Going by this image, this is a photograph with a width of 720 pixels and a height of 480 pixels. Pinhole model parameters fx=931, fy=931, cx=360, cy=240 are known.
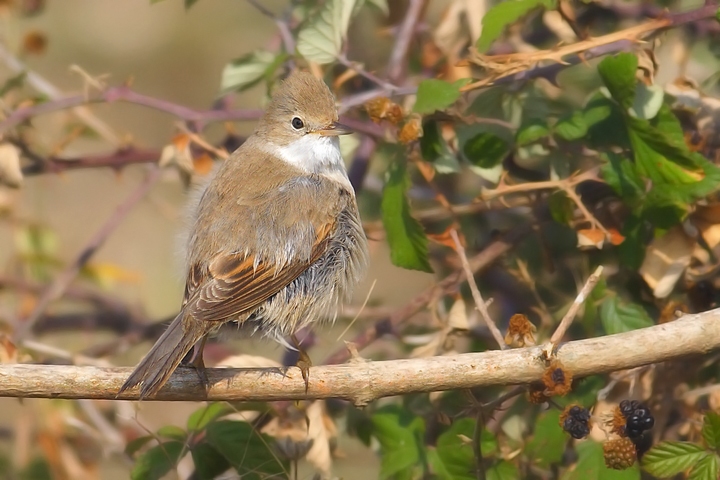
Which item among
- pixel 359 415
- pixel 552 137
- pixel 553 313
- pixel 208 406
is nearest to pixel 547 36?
pixel 552 137

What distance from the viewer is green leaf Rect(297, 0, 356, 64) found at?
3.77 m

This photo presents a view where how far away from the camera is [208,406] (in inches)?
134

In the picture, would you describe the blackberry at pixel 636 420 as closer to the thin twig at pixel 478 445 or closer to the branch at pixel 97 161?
the thin twig at pixel 478 445

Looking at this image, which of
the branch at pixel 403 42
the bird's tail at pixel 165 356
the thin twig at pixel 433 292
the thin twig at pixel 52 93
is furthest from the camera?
the thin twig at pixel 52 93

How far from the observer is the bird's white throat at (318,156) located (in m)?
4.03

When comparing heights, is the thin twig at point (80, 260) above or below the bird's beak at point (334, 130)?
below

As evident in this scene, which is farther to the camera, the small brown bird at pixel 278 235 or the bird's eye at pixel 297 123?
the bird's eye at pixel 297 123

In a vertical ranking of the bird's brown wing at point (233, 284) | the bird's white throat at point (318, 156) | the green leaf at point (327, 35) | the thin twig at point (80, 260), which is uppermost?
the green leaf at point (327, 35)

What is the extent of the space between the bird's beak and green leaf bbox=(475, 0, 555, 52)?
0.87 metres

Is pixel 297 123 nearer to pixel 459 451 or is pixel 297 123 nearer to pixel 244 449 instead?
pixel 244 449

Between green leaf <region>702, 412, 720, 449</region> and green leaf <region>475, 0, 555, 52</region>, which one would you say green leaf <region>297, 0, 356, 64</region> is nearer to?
green leaf <region>475, 0, 555, 52</region>

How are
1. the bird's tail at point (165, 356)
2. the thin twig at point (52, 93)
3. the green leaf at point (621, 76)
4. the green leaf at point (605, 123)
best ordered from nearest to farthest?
1. the bird's tail at point (165, 356)
2. the green leaf at point (621, 76)
3. the green leaf at point (605, 123)
4. the thin twig at point (52, 93)

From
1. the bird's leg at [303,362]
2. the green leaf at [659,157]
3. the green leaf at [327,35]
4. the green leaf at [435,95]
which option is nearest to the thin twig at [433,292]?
the bird's leg at [303,362]

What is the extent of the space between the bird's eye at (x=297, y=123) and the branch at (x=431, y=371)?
1.50 meters
